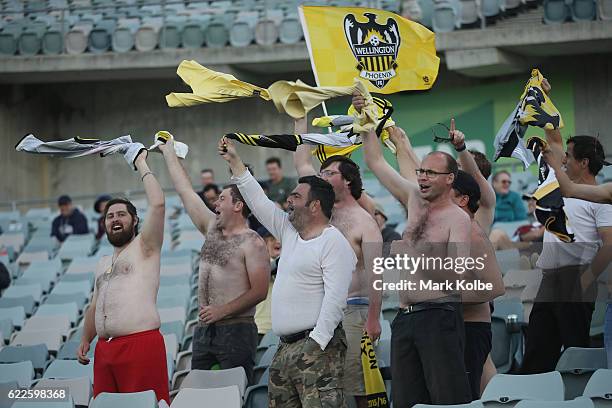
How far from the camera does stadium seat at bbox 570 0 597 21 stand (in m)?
16.6

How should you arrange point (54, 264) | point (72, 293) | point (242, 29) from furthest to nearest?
point (242, 29) → point (54, 264) → point (72, 293)

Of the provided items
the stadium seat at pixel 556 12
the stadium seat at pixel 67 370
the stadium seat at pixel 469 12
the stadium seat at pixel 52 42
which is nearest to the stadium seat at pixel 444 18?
the stadium seat at pixel 469 12

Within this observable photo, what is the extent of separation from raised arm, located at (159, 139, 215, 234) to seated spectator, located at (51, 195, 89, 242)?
7.56 meters

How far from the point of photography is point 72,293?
11305mm

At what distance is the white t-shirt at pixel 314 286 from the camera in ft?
19.7

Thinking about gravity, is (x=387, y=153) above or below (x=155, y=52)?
below

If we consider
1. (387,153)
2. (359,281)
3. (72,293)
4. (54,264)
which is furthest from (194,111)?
(359,281)

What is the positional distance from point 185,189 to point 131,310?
96 cm

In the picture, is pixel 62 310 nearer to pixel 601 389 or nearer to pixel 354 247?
pixel 354 247

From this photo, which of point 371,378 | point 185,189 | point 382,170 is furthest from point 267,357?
point 382,170

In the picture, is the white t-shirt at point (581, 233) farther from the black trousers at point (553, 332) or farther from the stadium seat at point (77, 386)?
the stadium seat at point (77, 386)

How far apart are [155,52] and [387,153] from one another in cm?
453

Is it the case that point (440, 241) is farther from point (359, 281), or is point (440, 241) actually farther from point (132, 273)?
point (132, 273)

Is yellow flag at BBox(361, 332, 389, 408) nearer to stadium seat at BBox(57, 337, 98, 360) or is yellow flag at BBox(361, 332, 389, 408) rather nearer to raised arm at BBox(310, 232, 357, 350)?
raised arm at BBox(310, 232, 357, 350)
